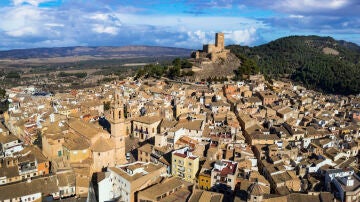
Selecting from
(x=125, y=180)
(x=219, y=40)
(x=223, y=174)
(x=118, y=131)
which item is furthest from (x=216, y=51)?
(x=125, y=180)

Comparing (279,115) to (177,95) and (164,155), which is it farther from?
(164,155)

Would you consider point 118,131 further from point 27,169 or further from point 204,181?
point 204,181

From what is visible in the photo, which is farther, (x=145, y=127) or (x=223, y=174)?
(x=145, y=127)

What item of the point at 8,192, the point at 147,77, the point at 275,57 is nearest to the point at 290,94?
the point at 147,77

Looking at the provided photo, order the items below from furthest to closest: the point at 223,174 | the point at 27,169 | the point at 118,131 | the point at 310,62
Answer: the point at 310,62 → the point at 118,131 → the point at 27,169 → the point at 223,174

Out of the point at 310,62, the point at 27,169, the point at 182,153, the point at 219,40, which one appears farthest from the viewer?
the point at 310,62

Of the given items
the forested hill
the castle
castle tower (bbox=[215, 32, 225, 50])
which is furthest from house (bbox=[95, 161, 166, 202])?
the forested hill

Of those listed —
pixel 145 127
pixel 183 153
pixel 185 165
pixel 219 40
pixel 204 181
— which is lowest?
pixel 204 181

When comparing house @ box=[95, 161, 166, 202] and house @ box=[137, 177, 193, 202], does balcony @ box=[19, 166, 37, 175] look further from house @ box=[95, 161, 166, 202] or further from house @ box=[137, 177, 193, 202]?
house @ box=[137, 177, 193, 202]
